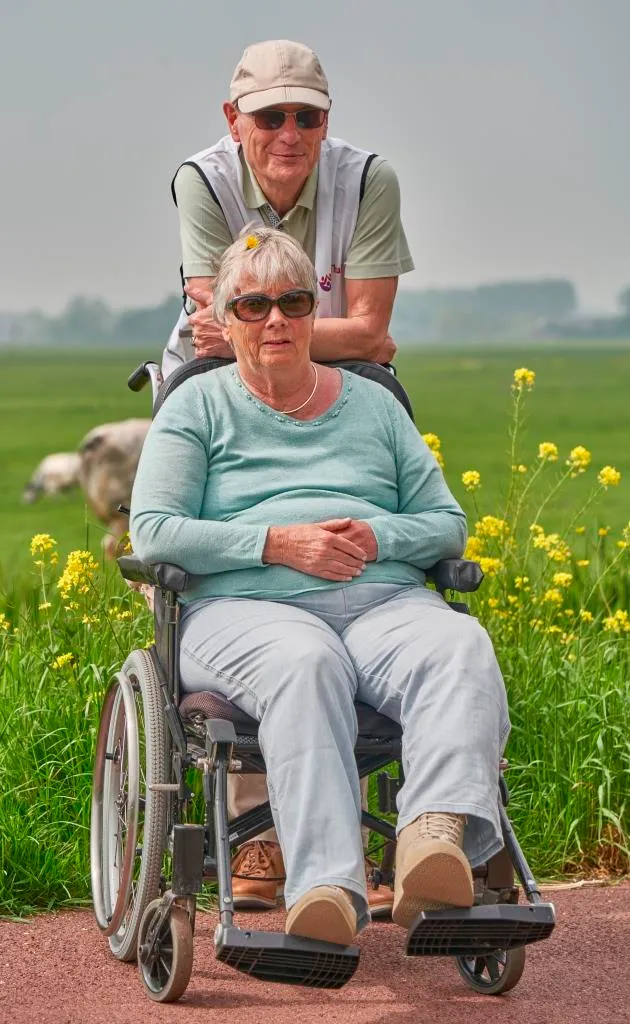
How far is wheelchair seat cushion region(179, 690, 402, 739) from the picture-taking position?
2881 millimetres

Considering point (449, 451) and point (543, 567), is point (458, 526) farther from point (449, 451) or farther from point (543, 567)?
point (449, 451)

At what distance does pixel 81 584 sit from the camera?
14.0 ft

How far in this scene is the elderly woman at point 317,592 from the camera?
104 inches

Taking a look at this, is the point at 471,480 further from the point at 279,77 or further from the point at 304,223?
the point at 279,77

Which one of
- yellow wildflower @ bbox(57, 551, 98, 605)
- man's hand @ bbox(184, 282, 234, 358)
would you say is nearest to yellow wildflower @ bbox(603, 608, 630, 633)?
yellow wildflower @ bbox(57, 551, 98, 605)

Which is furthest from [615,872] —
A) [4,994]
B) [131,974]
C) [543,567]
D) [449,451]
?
[449,451]

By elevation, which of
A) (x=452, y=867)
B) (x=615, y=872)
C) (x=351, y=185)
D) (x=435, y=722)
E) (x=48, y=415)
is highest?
(x=351, y=185)

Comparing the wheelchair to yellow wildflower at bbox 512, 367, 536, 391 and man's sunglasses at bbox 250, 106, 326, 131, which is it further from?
yellow wildflower at bbox 512, 367, 536, 391

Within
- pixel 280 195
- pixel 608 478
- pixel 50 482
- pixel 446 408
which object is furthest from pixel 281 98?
pixel 446 408

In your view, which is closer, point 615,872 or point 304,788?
point 304,788

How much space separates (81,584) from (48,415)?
65.6 ft

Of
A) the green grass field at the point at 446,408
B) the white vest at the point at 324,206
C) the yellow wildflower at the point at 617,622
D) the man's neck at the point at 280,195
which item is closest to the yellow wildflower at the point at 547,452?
the yellow wildflower at the point at 617,622

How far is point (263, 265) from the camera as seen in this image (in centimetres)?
317

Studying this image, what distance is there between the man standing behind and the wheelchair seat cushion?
761mm
